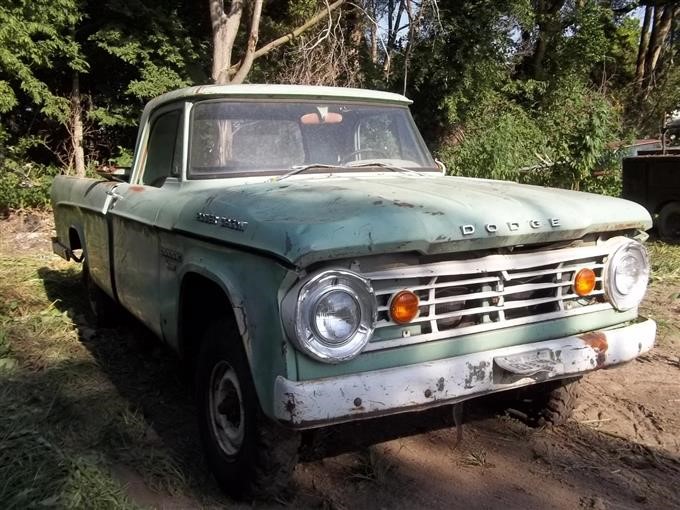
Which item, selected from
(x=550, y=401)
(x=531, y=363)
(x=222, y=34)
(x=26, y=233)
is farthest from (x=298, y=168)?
(x=222, y=34)

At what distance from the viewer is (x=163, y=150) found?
13.4ft

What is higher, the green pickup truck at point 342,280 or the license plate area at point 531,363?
the green pickup truck at point 342,280

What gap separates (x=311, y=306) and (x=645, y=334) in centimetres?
163

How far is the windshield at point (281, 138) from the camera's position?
3580 millimetres

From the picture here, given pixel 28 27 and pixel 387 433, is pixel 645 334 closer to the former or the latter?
pixel 387 433

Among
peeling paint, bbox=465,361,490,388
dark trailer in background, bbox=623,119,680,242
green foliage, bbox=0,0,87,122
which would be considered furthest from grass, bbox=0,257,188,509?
dark trailer in background, bbox=623,119,680,242

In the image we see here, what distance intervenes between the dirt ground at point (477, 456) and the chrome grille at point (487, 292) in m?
0.83

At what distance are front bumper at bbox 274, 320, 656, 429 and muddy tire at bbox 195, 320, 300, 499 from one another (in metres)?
0.34

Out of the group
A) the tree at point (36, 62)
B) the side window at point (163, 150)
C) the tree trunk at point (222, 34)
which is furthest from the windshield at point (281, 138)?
the tree at point (36, 62)

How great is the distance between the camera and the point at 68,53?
1075cm

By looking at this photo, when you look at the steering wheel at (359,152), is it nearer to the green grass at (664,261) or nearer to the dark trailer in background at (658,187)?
the green grass at (664,261)

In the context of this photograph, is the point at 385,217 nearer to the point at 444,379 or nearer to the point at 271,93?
the point at 444,379

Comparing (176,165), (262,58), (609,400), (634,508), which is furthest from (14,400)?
(262,58)

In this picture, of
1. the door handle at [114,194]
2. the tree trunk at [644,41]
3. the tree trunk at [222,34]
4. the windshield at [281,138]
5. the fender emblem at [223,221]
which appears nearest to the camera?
the fender emblem at [223,221]
